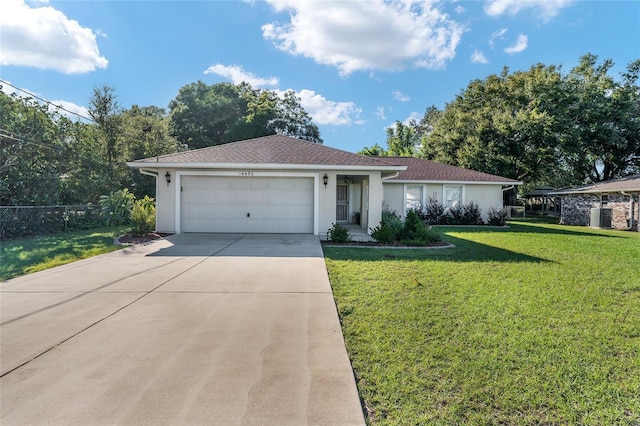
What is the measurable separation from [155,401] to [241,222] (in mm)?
9639

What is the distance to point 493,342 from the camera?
349cm

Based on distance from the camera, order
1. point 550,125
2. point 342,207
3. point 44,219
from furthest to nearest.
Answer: point 550,125, point 342,207, point 44,219

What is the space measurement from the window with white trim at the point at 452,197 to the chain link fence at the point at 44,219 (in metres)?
18.3

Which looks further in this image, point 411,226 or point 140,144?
point 140,144

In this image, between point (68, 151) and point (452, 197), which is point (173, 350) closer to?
point (68, 151)

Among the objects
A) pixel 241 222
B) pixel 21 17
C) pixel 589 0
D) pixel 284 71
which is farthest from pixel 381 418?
pixel 284 71

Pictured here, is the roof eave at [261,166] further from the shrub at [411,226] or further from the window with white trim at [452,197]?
the window with white trim at [452,197]

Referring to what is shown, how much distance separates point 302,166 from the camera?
1090 cm

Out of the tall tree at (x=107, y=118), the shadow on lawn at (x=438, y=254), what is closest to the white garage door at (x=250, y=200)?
the shadow on lawn at (x=438, y=254)

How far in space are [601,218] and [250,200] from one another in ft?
63.2

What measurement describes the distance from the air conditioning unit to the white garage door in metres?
16.9

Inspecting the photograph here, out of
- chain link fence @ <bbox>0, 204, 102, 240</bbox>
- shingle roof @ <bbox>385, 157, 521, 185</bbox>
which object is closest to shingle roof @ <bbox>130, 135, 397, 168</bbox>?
chain link fence @ <bbox>0, 204, 102, 240</bbox>

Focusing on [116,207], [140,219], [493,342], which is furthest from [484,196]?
[116,207]

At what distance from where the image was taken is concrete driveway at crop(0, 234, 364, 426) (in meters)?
2.39
